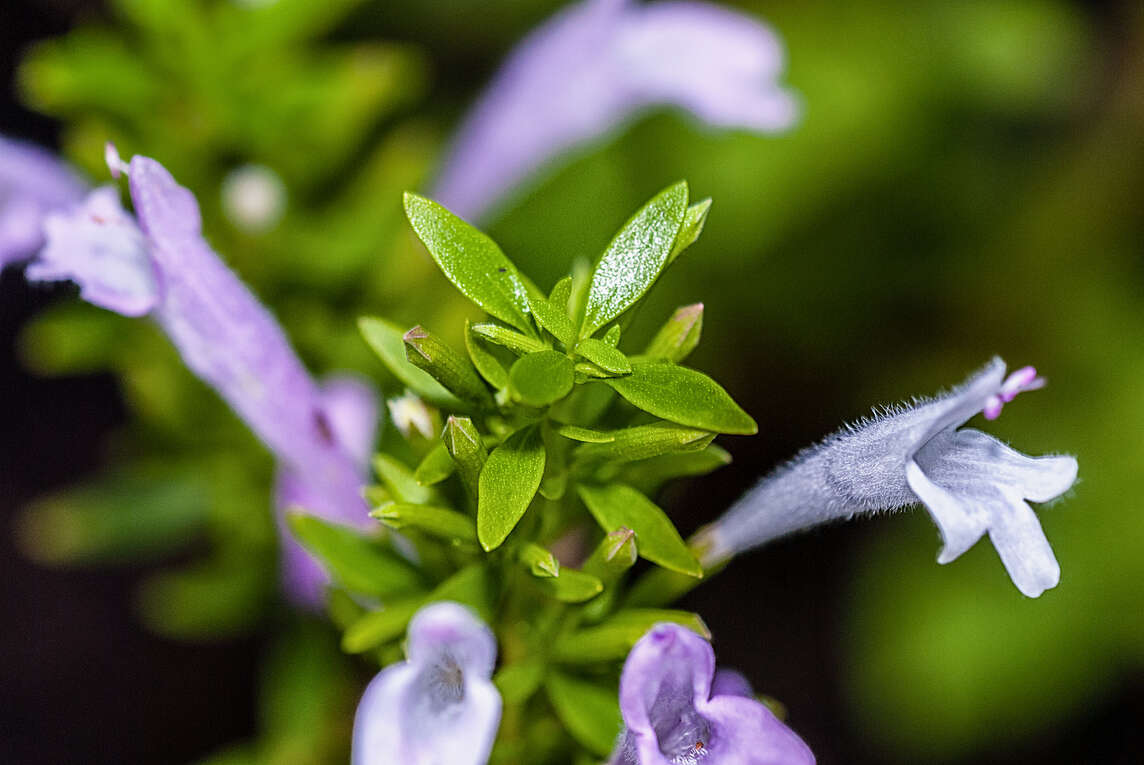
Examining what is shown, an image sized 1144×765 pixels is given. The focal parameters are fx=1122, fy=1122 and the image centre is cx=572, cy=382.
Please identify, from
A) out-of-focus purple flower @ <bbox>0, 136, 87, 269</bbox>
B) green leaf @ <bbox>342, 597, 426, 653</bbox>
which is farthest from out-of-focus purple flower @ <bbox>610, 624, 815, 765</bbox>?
out-of-focus purple flower @ <bbox>0, 136, 87, 269</bbox>

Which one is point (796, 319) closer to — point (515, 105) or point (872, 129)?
point (872, 129)

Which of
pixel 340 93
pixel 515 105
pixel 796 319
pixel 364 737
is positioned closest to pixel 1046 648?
pixel 796 319

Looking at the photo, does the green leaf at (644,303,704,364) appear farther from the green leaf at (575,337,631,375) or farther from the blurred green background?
the blurred green background

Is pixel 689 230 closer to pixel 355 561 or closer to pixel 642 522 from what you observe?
pixel 642 522

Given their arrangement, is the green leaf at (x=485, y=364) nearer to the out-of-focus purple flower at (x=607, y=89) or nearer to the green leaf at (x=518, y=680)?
the green leaf at (x=518, y=680)

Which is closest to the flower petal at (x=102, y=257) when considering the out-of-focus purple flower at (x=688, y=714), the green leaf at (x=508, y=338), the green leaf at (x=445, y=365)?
the green leaf at (x=445, y=365)

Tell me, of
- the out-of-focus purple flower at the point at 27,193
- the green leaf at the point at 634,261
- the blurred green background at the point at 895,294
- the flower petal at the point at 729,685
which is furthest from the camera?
the blurred green background at the point at 895,294

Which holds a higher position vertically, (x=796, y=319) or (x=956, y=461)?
(x=956, y=461)
